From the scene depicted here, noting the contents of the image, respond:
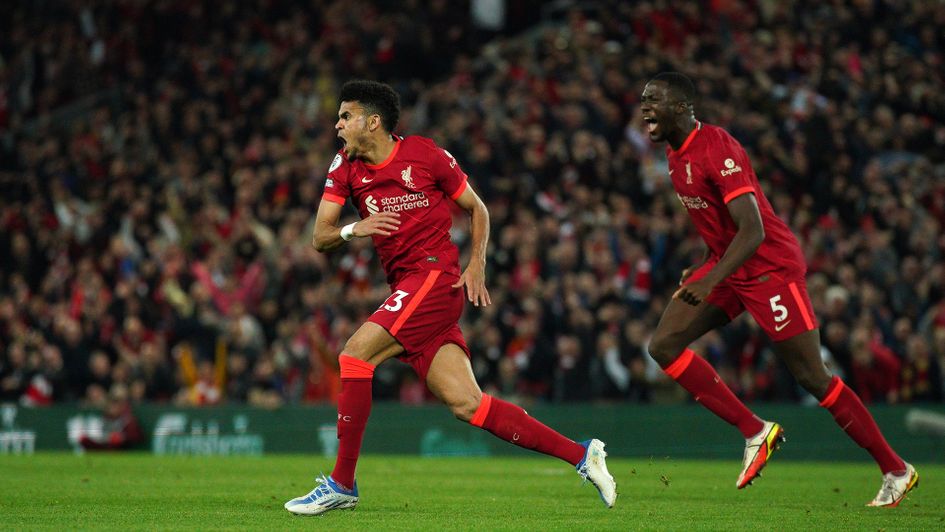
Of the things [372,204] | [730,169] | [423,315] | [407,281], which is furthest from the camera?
→ [730,169]

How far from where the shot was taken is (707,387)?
380 inches

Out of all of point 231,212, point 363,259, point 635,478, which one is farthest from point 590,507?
point 231,212

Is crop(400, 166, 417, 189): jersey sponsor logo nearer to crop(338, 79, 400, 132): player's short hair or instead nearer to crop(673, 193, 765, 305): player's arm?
crop(338, 79, 400, 132): player's short hair

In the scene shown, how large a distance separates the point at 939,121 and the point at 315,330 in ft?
29.5

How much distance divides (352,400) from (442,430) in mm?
9616

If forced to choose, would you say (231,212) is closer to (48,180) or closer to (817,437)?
(48,180)

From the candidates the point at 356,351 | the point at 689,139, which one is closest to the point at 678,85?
the point at 689,139

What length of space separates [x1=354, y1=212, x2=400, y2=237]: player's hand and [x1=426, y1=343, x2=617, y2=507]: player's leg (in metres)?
0.80

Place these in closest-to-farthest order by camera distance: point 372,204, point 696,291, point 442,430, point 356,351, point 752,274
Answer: point 356,351 < point 372,204 < point 696,291 < point 752,274 < point 442,430

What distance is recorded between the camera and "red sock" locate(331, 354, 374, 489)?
27.5ft

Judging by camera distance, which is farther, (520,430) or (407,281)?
(407,281)

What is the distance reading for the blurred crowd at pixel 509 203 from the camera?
17.5 meters

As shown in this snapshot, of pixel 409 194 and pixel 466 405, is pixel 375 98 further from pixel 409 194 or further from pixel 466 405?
pixel 466 405

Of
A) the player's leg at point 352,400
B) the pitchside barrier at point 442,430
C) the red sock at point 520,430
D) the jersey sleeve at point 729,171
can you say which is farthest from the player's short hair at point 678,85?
the pitchside barrier at point 442,430
